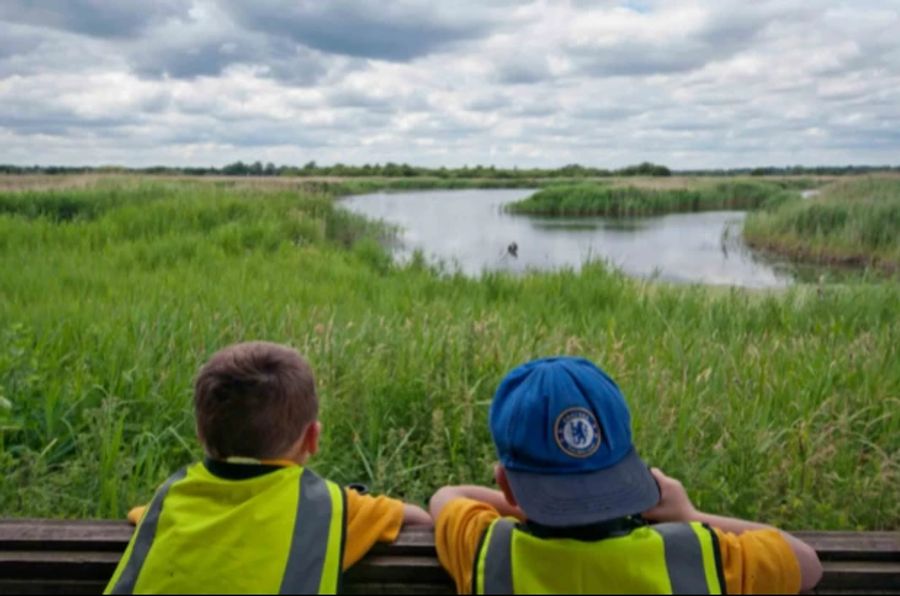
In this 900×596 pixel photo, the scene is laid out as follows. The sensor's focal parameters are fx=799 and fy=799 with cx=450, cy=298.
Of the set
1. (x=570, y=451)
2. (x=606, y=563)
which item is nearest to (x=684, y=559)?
(x=606, y=563)

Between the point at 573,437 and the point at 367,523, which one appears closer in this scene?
the point at 573,437

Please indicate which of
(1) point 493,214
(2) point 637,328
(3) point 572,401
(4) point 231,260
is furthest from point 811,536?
(1) point 493,214

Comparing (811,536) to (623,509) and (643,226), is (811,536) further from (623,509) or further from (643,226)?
(643,226)

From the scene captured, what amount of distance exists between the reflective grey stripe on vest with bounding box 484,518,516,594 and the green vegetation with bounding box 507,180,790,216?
34613mm

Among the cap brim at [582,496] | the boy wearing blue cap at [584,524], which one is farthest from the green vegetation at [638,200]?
the cap brim at [582,496]

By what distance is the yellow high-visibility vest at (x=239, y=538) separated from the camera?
59.0 inches

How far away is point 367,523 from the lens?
1.74 meters

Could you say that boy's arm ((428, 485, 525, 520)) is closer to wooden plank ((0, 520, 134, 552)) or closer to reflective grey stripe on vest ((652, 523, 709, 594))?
reflective grey stripe on vest ((652, 523, 709, 594))

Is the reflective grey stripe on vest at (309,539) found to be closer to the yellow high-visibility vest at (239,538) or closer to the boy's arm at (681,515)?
the yellow high-visibility vest at (239,538)

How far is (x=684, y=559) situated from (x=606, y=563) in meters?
0.17

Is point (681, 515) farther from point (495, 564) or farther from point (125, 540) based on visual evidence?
point (125, 540)

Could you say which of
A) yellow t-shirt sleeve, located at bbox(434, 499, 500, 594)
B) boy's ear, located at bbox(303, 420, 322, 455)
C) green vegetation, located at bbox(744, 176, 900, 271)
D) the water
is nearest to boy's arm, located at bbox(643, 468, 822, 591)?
yellow t-shirt sleeve, located at bbox(434, 499, 500, 594)

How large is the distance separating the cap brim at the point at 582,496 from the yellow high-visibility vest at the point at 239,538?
40 centimetres

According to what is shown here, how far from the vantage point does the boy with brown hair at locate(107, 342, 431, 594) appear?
1.51 m
